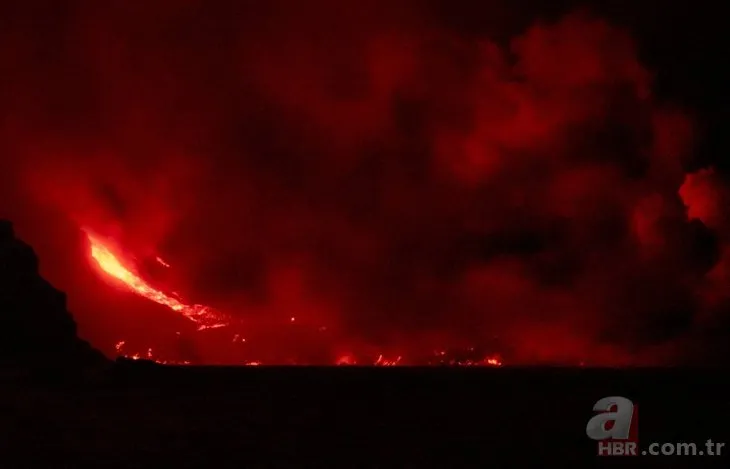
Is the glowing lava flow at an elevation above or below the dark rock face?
above

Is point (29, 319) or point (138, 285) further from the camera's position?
point (138, 285)

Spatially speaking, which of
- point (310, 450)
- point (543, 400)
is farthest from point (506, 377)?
point (310, 450)

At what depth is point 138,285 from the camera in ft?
139

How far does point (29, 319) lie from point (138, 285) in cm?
2174

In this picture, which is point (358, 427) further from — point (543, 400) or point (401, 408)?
point (543, 400)

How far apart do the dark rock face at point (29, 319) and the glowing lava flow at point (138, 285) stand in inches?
788

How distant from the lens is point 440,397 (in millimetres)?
26953

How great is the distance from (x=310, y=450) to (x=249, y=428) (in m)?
2.62

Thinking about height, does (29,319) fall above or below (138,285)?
below

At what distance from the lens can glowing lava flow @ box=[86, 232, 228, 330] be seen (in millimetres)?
41500

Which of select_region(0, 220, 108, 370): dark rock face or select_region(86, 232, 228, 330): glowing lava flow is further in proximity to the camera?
select_region(86, 232, 228, 330): glowing lava flow

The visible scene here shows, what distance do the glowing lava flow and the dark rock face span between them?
2000 cm

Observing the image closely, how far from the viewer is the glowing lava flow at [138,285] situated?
4150cm

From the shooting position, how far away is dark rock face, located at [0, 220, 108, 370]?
20688 mm
